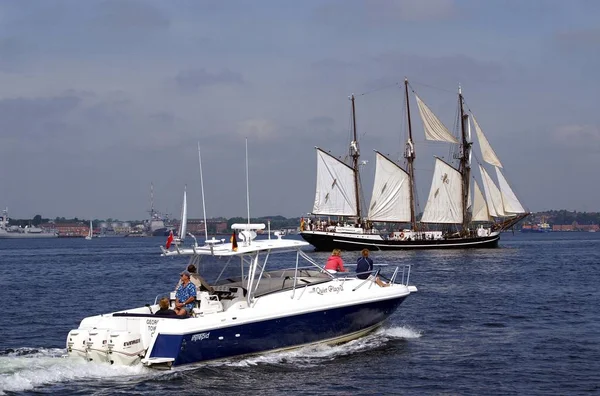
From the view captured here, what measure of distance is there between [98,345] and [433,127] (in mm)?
85588

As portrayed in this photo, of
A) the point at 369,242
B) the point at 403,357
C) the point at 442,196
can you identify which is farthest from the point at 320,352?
the point at 442,196

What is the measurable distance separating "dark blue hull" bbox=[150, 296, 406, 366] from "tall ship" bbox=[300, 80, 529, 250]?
233ft

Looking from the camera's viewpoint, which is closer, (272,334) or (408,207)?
(272,334)

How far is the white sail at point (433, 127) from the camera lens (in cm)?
10031

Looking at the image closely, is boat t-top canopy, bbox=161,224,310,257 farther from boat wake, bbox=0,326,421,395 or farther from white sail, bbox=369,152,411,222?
white sail, bbox=369,152,411,222

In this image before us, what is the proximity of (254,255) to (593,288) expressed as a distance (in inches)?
938

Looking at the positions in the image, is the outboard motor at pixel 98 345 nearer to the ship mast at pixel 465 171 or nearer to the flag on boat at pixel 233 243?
the flag on boat at pixel 233 243

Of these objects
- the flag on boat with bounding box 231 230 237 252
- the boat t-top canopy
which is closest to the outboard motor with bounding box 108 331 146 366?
the boat t-top canopy

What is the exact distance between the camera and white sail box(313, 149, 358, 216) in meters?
93.9

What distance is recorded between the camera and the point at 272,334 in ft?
65.1

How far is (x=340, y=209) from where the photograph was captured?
95062mm

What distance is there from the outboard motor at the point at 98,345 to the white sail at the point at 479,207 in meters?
81.5

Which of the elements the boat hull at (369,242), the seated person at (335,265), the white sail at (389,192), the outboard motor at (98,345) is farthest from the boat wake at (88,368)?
the white sail at (389,192)

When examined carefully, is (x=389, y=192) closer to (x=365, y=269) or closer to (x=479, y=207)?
(x=479, y=207)
